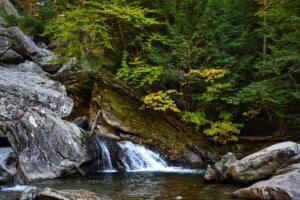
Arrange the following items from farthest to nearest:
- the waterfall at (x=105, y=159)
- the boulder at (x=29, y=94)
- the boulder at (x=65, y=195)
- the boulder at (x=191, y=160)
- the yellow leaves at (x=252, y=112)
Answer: the yellow leaves at (x=252, y=112), the boulder at (x=191, y=160), the boulder at (x=29, y=94), the waterfall at (x=105, y=159), the boulder at (x=65, y=195)

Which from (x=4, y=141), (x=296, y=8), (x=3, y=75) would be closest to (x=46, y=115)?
(x=4, y=141)

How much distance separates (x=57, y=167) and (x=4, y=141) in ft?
8.52

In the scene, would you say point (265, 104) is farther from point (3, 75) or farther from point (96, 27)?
point (3, 75)

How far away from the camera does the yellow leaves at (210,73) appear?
17359mm

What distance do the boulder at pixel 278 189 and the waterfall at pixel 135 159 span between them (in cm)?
514

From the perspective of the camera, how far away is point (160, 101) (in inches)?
715

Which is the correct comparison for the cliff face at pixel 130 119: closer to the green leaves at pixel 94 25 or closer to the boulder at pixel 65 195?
the green leaves at pixel 94 25

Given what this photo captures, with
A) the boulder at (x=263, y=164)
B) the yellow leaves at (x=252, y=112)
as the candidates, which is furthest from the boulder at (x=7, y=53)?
the boulder at (x=263, y=164)

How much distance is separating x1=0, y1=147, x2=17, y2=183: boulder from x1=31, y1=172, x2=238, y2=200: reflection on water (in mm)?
1273

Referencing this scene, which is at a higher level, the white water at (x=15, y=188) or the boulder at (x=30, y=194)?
the boulder at (x=30, y=194)

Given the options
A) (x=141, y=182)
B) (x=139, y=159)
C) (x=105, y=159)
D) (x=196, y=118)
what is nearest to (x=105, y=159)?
(x=105, y=159)

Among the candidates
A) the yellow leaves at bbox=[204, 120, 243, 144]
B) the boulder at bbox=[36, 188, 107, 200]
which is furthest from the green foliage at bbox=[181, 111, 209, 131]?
the boulder at bbox=[36, 188, 107, 200]

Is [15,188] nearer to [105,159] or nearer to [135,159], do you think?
[105,159]

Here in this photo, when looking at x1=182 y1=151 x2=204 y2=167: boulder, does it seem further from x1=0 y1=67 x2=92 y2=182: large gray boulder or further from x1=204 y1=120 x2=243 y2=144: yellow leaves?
x1=0 y1=67 x2=92 y2=182: large gray boulder
